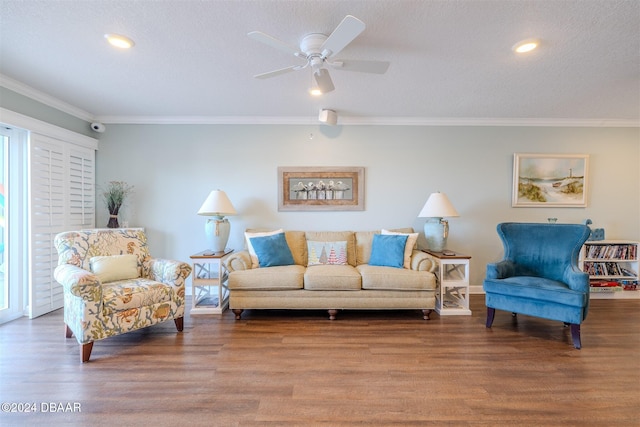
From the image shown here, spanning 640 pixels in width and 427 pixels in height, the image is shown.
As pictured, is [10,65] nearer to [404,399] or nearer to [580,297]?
[404,399]

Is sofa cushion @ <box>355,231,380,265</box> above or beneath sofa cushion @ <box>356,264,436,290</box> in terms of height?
above

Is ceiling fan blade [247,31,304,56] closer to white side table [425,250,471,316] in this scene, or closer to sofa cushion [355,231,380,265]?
sofa cushion [355,231,380,265]

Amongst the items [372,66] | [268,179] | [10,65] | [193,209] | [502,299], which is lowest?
[502,299]

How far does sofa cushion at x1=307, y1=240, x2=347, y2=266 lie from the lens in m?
3.46

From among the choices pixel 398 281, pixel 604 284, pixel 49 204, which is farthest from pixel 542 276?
pixel 49 204

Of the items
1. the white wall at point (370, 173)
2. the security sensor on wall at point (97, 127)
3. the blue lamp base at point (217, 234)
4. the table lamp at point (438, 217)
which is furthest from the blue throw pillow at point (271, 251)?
the security sensor on wall at point (97, 127)

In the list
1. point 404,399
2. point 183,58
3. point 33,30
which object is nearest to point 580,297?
point 404,399

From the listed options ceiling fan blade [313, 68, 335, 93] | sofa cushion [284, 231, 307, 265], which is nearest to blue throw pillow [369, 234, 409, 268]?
sofa cushion [284, 231, 307, 265]

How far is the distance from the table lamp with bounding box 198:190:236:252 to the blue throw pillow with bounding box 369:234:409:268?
69.4 inches

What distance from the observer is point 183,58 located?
92.4 inches

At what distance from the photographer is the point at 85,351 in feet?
7.11

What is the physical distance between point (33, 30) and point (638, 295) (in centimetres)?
668

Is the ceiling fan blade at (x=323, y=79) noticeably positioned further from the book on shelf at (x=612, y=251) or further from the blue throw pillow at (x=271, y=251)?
the book on shelf at (x=612, y=251)

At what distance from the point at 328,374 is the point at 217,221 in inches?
84.0
